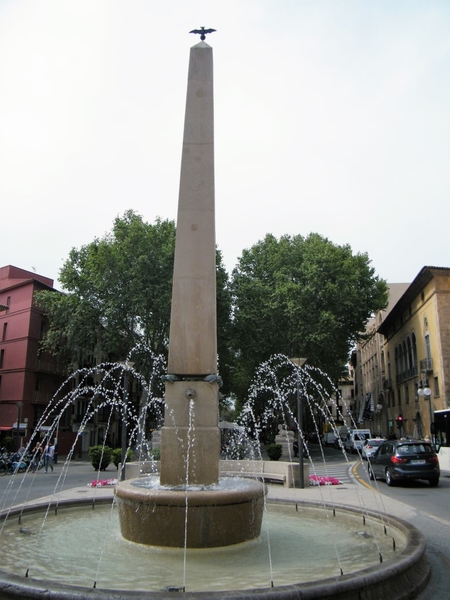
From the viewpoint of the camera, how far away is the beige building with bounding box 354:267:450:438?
33156mm

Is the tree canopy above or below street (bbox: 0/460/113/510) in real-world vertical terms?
above

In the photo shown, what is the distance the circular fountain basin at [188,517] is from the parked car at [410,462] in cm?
1161

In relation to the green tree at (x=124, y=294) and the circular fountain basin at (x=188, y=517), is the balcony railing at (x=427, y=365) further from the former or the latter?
the circular fountain basin at (x=188, y=517)

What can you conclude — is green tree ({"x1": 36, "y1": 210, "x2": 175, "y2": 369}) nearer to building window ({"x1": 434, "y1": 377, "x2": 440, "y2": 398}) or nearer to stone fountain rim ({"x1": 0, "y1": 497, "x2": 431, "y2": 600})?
building window ({"x1": 434, "y1": 377, "x2": 440, "y2": 398})

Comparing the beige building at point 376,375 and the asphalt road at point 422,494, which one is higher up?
the beige building at point 376,375

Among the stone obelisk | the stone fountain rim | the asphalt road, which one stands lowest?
the asphalt road

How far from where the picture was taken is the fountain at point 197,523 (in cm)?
469

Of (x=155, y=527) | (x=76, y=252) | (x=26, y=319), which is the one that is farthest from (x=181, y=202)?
(x=26, y=319)

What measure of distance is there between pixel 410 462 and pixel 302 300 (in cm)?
1569

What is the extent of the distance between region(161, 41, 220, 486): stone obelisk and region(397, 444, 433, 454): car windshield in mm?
11531

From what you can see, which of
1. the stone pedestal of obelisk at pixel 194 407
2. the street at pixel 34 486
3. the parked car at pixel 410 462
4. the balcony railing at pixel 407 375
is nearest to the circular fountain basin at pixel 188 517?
the stone pedestal of obelisk at pixel 194 407

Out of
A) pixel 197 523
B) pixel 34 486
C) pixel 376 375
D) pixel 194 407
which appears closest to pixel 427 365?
pixel 376 375

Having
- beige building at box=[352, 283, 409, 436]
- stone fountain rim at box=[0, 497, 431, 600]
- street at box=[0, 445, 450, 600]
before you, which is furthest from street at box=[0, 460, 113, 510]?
beige building at box=[352, 283, 409, 436]

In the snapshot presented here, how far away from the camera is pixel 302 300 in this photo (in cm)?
3142
